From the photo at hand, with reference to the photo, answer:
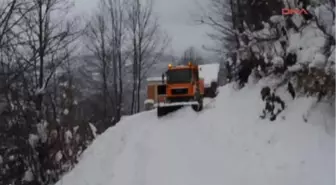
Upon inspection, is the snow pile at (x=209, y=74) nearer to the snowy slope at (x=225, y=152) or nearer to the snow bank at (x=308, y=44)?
the snowy slope at (x=225, y=152)

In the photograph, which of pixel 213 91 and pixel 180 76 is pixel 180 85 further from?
pixel 213 91

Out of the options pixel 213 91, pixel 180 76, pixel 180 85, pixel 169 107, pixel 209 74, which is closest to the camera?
pixel 169 107

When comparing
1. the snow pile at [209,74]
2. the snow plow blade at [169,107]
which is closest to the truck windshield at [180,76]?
the snow plow blade at [169,107]

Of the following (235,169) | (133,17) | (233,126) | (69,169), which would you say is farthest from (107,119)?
(235,169)

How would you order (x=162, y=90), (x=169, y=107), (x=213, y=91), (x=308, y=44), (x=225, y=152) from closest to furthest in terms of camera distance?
(x=308, y=44)
(x=225, y=152)
(x=169, y=107)
(x=162, y=90)
(x=213, y=91)

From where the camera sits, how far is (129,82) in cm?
4188

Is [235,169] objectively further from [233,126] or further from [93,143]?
[93,143]

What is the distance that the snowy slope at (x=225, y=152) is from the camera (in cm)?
741

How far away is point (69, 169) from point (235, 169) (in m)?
8.11

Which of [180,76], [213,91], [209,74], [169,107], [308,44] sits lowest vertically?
[213,91]

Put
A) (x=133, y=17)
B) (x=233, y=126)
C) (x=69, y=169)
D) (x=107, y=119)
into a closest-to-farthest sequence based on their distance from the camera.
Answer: (x=233, y=126) → (x=69, y=169) → (x=107, y=119) → (x=133, y=17)

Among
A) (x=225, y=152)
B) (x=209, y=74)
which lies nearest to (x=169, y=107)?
(x=225, y=152)

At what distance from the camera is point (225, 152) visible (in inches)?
386

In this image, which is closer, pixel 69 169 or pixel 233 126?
pixel 233 126
